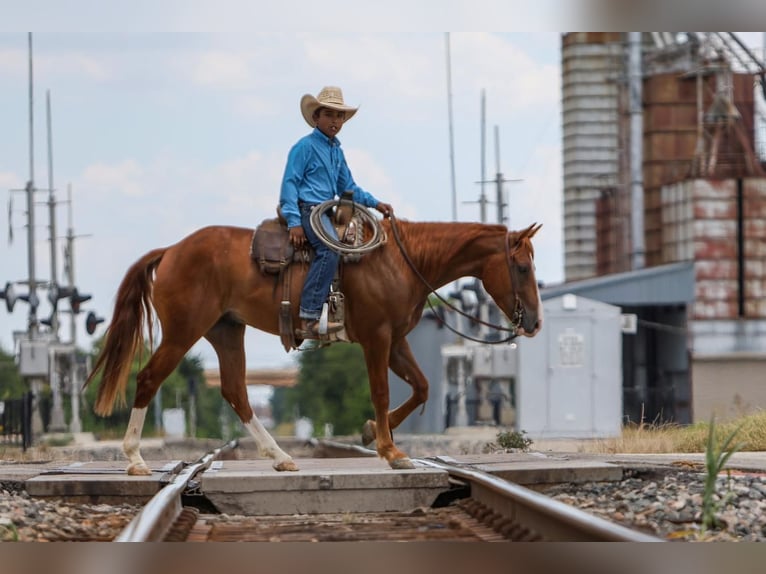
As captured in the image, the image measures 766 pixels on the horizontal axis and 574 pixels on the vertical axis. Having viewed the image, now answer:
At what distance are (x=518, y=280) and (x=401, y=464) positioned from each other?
1285 millimetres

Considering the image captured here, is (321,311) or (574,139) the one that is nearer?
(321,311)

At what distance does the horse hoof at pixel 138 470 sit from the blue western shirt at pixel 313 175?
167 centimetres

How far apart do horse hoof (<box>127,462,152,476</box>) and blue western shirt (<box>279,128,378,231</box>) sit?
5.48 ft

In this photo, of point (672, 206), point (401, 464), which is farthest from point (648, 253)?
point (401, 464)

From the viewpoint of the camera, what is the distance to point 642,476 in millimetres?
9102

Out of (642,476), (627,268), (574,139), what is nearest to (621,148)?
(574,139)

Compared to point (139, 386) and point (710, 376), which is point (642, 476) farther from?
point (710, 376)

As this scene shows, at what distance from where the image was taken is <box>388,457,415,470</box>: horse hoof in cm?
905

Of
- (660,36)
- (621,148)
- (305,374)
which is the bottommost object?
(305,374)

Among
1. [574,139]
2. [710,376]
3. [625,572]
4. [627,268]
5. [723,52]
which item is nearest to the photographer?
[625,572]

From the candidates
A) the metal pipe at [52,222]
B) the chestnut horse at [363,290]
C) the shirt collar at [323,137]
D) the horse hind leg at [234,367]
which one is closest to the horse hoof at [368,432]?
the chestnut horse at [363,290]

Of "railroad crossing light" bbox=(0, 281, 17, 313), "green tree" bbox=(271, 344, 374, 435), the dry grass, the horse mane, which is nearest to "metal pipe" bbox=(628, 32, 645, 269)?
"railroad crossing light" bbox=(0, 281, 17, 313)

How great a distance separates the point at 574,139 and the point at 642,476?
4061cm

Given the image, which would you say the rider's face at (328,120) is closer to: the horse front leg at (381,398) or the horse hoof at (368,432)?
the horse front leg at (381,398)
